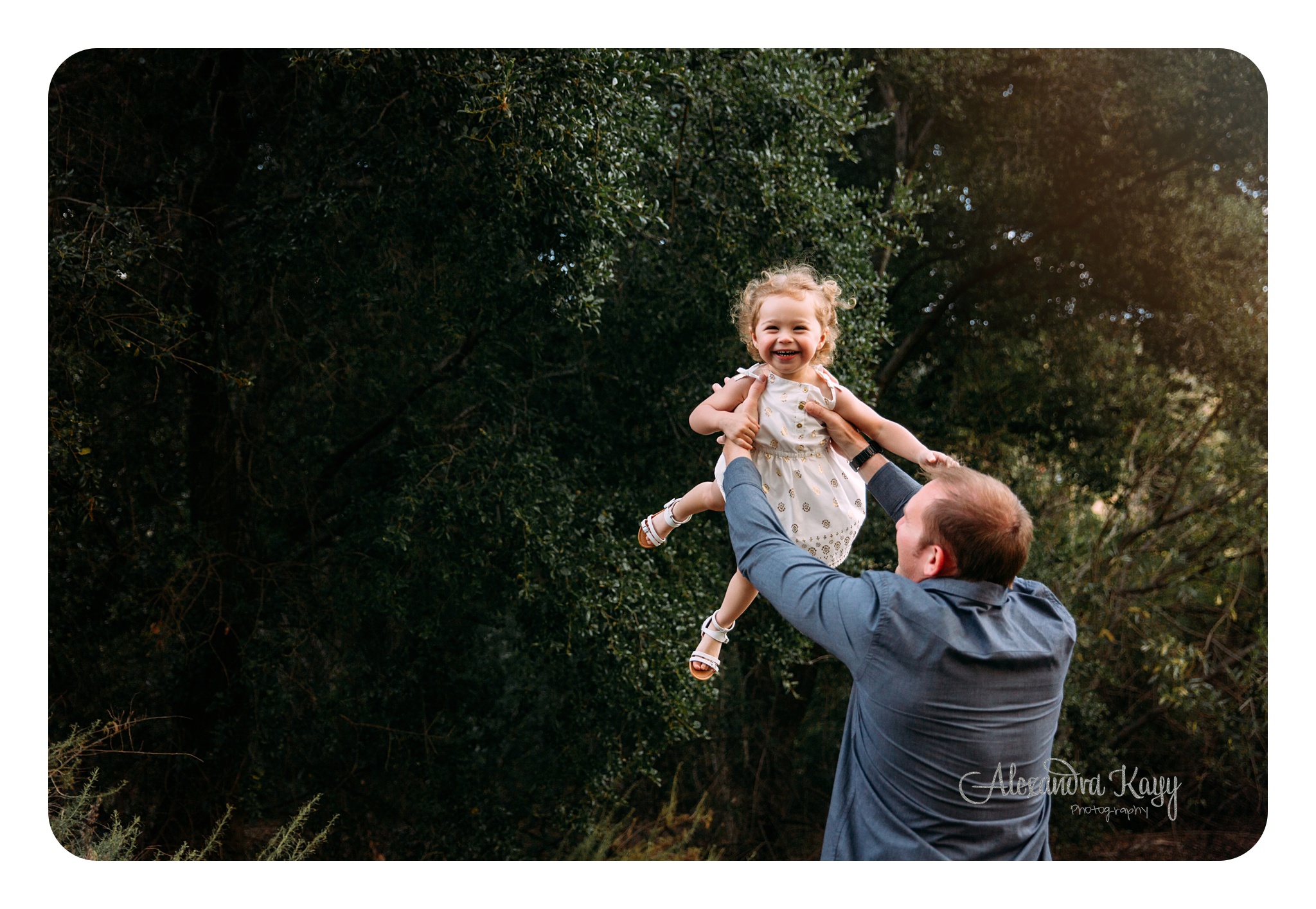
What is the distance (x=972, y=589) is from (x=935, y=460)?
32 cm

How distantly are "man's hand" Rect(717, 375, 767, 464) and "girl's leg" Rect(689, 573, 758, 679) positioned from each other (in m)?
0.39

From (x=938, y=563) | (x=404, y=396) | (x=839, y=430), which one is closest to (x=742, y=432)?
(x=839, y=430)

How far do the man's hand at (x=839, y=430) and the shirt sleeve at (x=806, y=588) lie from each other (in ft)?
1.20

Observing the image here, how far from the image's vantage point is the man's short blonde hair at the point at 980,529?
1830 mm

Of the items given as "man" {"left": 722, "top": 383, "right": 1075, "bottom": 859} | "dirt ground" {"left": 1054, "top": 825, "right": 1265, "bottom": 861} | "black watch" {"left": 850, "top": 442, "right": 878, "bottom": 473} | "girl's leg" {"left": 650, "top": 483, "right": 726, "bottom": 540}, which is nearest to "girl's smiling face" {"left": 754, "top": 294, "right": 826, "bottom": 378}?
"black watch" {"left": 850, "top": 442, "right": 878, "bottom": 473}

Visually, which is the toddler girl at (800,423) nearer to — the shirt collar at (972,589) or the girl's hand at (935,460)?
→ the girl's hand at (935,460)

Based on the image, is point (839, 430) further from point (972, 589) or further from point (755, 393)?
point (972, 589)

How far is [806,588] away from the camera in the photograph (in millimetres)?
1823

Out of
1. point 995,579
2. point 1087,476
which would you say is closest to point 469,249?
point 995,579

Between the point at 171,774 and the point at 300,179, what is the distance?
2.94 m

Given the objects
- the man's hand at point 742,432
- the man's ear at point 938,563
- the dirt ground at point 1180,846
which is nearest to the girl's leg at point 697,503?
the man's hand at point 742,432

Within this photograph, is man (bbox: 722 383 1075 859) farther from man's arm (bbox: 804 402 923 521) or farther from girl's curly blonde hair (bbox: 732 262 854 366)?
girl's curly blonde hair (bbox: 732 262 854 366)

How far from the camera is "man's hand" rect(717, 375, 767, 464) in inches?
82.6

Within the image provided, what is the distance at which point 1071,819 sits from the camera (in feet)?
19.0
